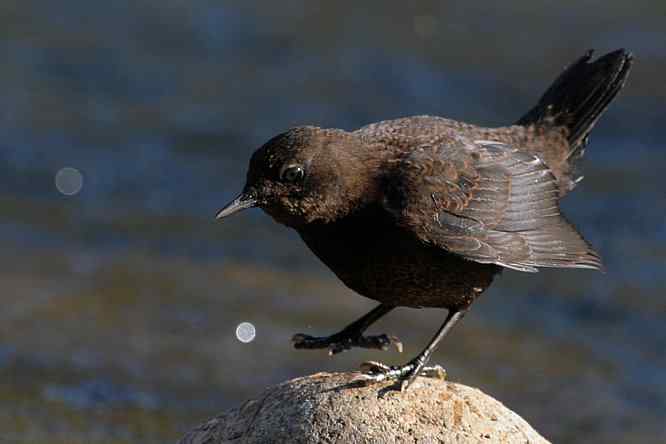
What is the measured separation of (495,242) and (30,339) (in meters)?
4.72

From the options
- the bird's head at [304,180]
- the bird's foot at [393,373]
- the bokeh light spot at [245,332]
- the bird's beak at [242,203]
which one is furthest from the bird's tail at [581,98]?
the bokeh light spot at [245,332]

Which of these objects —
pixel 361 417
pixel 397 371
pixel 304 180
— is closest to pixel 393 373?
pixel 397 371

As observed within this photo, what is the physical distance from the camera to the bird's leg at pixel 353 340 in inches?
265

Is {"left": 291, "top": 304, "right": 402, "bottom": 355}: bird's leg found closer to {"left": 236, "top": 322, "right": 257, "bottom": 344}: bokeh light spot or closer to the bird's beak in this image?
the bird's beak

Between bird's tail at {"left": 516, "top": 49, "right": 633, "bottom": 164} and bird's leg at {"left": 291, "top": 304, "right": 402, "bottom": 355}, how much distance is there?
163 cm

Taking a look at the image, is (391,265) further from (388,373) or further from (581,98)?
(581,98)

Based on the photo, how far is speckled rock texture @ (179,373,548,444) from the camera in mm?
5656

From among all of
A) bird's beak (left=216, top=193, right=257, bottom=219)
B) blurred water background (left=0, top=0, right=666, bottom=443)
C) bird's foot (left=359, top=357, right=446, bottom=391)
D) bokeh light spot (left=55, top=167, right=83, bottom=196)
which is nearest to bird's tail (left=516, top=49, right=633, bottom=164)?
bird's foot (left=359, top=357, right=446, bottom=391)

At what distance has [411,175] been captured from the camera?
6242 mm

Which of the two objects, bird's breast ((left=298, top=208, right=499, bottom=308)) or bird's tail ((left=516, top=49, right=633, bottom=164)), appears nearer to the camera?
bird's breast ((left=298, top=208, right=499, bottom=308))

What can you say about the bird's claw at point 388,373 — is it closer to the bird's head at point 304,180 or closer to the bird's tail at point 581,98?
the bird's head at point 304,180

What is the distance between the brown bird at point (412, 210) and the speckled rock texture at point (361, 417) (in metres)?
0.15

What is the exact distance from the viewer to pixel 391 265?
6.01 meters

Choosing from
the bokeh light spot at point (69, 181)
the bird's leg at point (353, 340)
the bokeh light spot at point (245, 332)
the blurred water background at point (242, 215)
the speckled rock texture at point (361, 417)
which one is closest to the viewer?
the speckled rock texture at point (361, 417)
